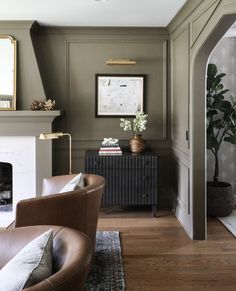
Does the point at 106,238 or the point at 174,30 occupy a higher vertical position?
the point at 174,30

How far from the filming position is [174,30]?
457cm

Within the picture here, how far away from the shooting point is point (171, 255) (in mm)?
3367

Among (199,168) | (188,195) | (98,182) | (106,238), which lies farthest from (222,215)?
(98,182)

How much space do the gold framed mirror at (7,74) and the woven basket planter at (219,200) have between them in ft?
8.65

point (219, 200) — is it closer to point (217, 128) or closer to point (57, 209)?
point (217, 128)

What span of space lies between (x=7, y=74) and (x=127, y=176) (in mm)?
1940

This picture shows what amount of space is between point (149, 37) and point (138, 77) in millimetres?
543

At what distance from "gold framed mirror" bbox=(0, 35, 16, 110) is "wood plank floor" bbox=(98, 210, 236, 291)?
1.85m

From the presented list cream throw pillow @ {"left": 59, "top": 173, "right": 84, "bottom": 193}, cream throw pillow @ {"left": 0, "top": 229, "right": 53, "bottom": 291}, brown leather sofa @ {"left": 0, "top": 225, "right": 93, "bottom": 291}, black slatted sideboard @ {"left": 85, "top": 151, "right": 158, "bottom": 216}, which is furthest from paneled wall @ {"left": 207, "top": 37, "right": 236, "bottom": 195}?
cream throw pillow @ {"left": 0, "top": 229, "right": 53, "bottom": 291}

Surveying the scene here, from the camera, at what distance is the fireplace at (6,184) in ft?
16.1

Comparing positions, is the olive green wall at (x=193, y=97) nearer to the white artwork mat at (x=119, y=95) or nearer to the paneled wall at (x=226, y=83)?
the white artwork mat at (x=119, y=95)

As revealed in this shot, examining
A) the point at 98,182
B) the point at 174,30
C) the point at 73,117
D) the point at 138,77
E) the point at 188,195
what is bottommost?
the point at 188,195

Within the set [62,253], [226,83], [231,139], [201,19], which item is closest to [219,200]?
[231,139]

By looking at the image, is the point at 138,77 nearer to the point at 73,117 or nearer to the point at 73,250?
the point at 73,117
